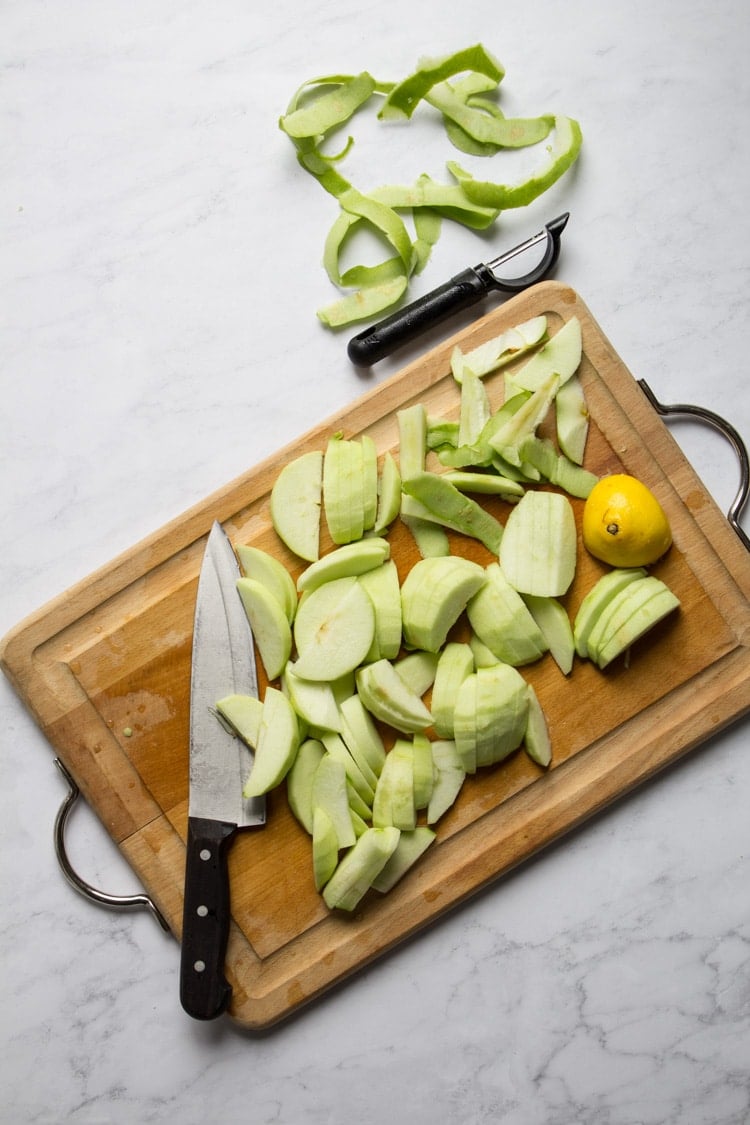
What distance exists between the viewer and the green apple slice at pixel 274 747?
2.00 meters

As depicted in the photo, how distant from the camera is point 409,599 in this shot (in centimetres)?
205

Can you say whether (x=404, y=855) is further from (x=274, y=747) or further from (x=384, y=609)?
(x=384, y=609)

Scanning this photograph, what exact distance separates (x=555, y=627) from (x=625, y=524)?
27 cm

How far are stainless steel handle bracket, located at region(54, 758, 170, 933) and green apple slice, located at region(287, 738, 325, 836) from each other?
0.40m

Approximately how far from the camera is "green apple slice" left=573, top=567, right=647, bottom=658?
206 centimetres

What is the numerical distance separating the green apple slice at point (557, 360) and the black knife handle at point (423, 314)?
0.66ft

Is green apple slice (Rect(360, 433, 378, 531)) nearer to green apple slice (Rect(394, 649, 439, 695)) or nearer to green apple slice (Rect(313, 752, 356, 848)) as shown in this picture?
green apple slice (Rect(394, 649, 439, 695))

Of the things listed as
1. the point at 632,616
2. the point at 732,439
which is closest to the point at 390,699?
the point at 632,616

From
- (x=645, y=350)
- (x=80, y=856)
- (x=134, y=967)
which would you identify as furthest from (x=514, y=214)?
(x=134, y=967)

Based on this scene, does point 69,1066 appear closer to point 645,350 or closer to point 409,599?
point 409,599

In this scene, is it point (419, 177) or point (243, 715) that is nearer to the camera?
point (243, 715)

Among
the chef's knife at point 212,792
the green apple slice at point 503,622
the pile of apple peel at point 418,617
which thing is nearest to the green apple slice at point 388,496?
the pile of apple peel at point 418,617

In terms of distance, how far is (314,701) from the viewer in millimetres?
2039

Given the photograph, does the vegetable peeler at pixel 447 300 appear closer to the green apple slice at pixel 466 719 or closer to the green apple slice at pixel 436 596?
the green apple slice at pixel 436 596
